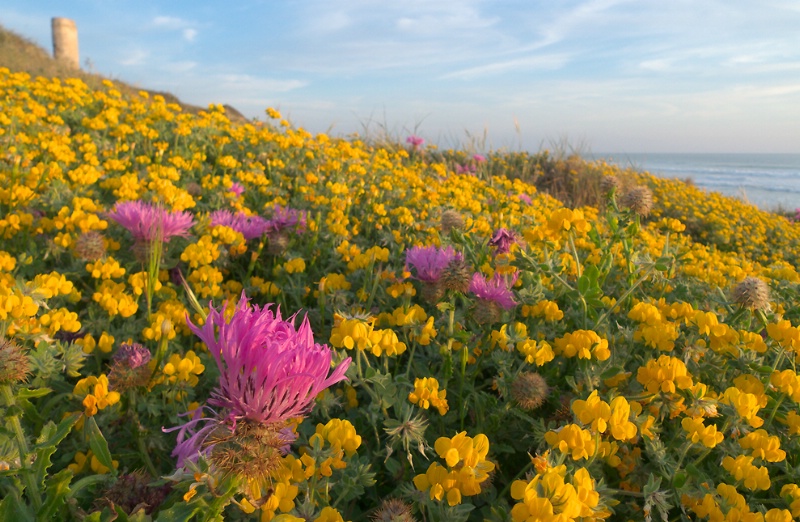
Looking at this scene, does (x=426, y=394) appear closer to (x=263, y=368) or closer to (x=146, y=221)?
(x=263, y=368)

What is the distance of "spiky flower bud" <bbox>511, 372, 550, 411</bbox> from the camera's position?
1.67 meters

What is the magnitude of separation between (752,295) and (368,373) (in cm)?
154

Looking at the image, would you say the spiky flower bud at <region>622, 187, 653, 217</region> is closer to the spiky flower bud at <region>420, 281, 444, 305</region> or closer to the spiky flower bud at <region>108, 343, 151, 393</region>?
the spiky flower bud at <region>420, 281, 444, 305</region>

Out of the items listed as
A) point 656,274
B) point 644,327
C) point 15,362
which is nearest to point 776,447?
point 644,327

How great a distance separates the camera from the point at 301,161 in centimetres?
493

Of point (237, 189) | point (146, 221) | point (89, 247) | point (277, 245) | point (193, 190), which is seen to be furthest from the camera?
point (237, 189)

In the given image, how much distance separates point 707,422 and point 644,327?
1.27 ft

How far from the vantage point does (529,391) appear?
1.67 m

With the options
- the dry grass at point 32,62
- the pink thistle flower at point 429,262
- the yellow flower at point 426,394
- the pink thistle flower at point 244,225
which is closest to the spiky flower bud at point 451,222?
the pink thistle flower at point 429,262

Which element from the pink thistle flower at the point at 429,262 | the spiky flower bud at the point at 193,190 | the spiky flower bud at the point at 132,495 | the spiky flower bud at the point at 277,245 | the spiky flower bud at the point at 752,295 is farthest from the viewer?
the spiky flower bud at the point at 193,190

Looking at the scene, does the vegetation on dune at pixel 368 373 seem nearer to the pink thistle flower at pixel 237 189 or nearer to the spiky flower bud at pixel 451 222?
the spiky flower bud at pixel 451 222

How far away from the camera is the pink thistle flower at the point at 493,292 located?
6.96ft

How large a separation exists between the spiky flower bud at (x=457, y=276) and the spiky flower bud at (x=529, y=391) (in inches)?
18.5

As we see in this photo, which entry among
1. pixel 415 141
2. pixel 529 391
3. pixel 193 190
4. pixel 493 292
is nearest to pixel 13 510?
pixel 529 391
